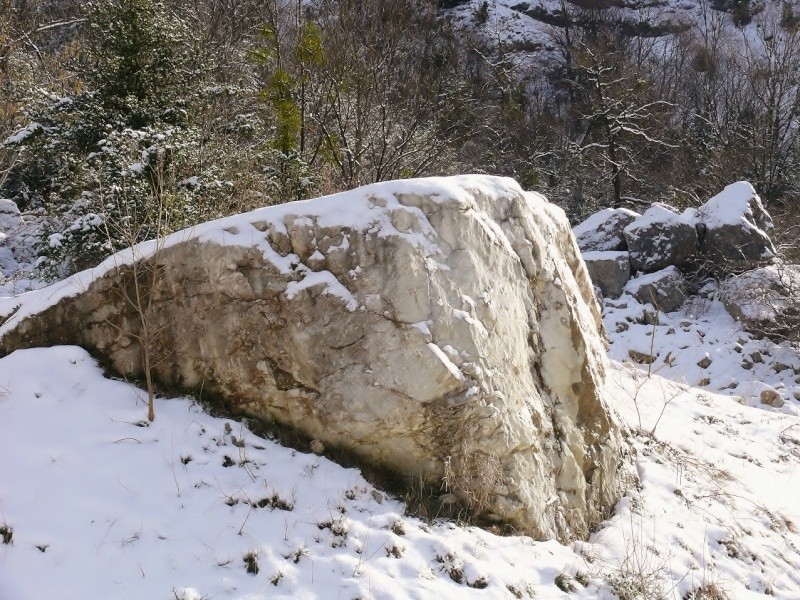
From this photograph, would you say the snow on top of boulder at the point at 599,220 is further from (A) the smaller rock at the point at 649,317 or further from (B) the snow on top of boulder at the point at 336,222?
(B) the snow on top of boulder at the point at 336,222

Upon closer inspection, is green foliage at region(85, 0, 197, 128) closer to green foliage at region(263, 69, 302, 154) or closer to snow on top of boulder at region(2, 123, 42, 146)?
snow on top of boulder at region(2, 123, 42, 146)

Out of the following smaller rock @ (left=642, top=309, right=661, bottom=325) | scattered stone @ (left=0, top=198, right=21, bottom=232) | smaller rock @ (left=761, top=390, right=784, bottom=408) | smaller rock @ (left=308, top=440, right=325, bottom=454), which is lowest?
smaller rock @ (left=761, top=390, right=784, bottom=408)

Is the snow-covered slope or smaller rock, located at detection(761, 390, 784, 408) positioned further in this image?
smaller rock, located at detection(761, 390, 784, 408)

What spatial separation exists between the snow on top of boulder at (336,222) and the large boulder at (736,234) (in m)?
8.33

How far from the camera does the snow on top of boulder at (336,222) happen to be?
373cm

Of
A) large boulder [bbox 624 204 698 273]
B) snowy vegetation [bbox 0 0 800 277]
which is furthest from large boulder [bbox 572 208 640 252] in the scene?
Result: snowy vegetation [bbox 0 0 800 277]

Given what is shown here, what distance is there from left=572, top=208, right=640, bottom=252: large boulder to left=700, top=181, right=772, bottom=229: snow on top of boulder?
1.40m

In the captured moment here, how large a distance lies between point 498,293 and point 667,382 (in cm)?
464

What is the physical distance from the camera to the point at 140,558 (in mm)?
2775

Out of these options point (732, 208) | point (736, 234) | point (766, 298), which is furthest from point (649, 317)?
point (732, 208)

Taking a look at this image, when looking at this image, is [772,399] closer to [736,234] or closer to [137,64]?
[736,234]

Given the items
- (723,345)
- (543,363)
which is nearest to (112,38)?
(543,363)

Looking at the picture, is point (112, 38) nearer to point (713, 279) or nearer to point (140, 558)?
point (140, 558)

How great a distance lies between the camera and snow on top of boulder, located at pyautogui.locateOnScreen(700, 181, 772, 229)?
10773mm
